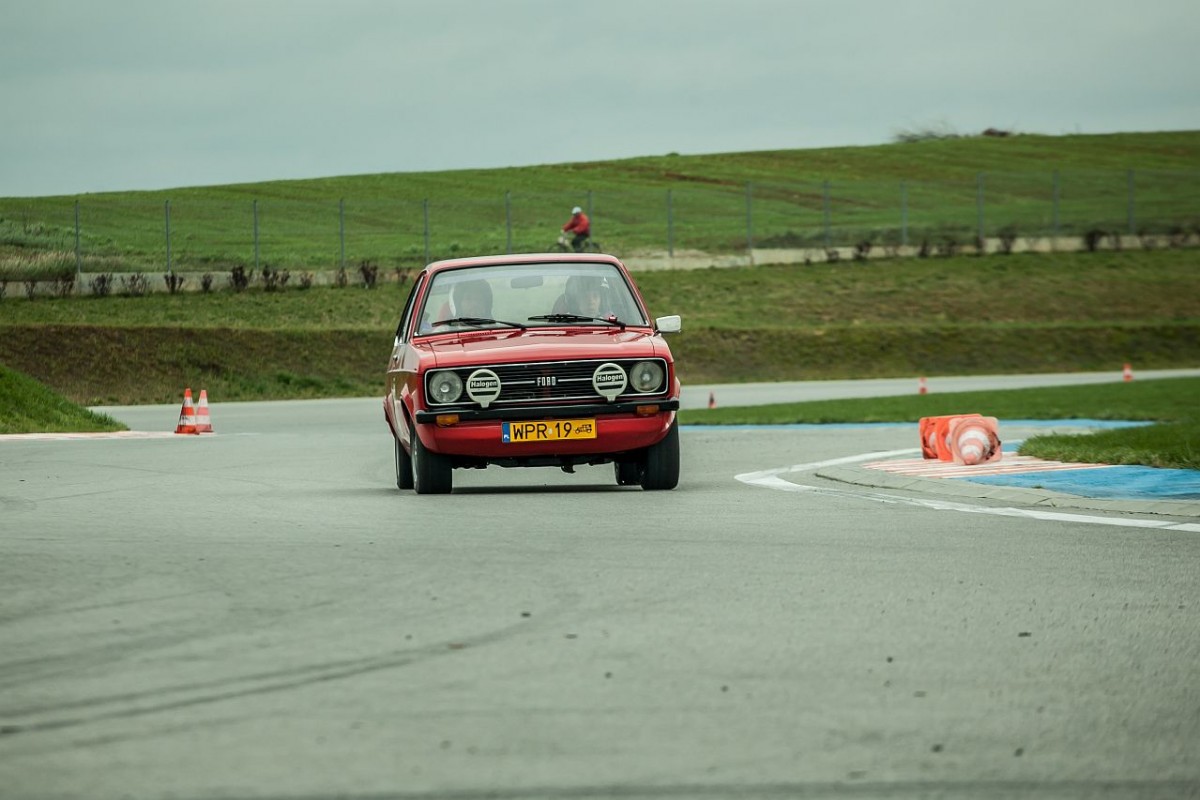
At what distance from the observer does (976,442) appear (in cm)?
1496

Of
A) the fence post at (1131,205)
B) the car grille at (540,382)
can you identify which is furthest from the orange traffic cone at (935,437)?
the fence post at (1131,205)

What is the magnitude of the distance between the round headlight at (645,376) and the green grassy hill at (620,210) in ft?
112

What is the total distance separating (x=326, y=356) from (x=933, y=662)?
3434 centimetres

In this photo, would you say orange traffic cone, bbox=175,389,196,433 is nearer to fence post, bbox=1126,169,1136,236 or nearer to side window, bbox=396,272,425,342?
side window, bbox=396,272,425,342

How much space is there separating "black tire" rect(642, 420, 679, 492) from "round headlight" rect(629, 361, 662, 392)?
0.49 meters

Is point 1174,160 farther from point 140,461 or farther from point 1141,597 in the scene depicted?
point 1141,597

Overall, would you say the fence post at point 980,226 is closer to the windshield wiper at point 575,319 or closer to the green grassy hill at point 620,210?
the green grassy hill at point 620,210

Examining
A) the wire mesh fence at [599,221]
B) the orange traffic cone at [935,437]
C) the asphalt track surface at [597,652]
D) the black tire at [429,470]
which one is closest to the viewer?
the asphalt track surface at [597,652]

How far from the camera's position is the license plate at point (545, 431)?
1241 cm

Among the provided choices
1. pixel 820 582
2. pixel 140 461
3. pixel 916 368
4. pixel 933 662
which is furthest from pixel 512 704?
pixel 916 368

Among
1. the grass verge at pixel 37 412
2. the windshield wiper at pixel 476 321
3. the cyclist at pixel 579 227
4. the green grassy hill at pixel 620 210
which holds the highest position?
the green grassy hill at pixel 620 210

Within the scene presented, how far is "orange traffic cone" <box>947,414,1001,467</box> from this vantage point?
589 inches

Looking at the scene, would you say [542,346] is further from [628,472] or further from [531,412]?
[628,472]

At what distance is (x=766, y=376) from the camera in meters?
41.4
